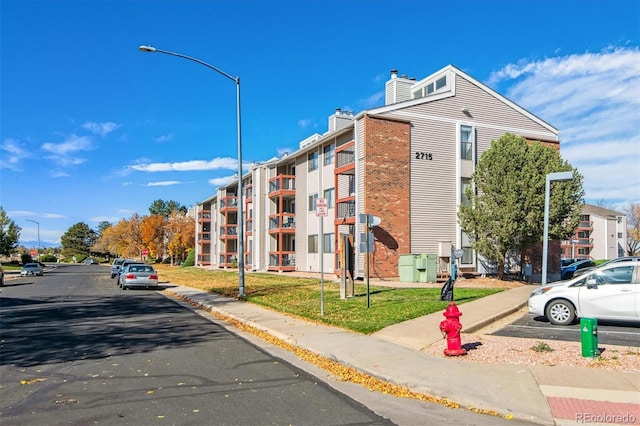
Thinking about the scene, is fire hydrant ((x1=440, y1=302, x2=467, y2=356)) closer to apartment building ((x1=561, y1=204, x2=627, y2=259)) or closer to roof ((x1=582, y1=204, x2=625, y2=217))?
apartment building ((x1=561, y1=204, x2=627, y2=259))

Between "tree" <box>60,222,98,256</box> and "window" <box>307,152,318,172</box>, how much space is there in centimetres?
12759

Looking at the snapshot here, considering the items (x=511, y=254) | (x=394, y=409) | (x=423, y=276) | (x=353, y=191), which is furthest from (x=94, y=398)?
(x=511, y=254)

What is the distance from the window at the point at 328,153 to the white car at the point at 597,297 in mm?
23079

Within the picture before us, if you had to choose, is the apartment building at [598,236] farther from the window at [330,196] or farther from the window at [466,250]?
the window at [330,196]

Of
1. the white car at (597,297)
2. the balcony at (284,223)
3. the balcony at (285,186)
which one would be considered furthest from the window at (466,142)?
the white car at (597,297)

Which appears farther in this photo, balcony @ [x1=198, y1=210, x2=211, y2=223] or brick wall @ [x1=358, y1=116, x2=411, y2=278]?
balcony @ [x1=198, y1=210, x2=211, y2=223]

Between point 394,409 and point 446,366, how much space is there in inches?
82.0

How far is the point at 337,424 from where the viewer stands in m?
5.50

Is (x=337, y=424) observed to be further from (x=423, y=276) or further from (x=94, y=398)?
(x=423, y=276)

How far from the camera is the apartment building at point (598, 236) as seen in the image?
76.8 m

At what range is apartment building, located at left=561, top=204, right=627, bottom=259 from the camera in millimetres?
76812

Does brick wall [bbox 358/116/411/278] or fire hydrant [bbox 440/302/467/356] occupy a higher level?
brick wall [bbox 358/116/411/278]

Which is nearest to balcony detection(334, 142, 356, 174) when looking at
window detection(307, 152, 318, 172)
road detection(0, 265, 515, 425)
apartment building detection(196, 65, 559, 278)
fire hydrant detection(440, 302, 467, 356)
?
apartment building detection(196, 65, 559, 278)

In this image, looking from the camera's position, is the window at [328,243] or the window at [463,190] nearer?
the window at [463,190]
